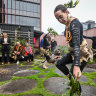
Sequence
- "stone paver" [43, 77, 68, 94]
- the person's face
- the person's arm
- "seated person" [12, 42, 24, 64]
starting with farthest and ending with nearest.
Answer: "seated person" [12, 42, 24, 64]
"stone paver" [43, 77, 68, 94]
the person's face
the person's arm

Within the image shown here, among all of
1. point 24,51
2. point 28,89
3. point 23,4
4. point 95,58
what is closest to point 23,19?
point 23,4

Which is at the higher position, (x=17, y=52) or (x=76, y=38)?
(x=76, y=38)

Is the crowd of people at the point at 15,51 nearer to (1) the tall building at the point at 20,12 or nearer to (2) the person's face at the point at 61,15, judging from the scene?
(2) the person's face at the point at 61,15

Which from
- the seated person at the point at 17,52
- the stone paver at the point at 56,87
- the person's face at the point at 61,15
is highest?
the person's face at the point at 61,15

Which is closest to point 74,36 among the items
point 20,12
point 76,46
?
point 76,46

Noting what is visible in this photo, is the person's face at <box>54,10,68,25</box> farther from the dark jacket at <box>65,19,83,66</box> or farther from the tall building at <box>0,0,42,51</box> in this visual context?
the tall building at <box>0,0,42,51</box>

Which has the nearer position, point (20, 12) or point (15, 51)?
point (15, 51)

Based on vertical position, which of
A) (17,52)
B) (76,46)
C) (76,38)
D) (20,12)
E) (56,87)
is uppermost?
(20,12)

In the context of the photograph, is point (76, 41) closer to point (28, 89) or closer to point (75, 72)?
point (75, 72)

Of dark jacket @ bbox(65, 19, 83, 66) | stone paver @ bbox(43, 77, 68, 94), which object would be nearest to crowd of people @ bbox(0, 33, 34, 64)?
stone paver @ bbox(43, 77, 68, 94)

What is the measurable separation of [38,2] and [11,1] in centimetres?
614

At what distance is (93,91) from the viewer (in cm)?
203

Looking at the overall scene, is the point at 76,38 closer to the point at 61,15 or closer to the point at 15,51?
the point at 61,15

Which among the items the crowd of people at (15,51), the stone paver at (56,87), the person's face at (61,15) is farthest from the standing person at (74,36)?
the crowd of people at (15,51)
